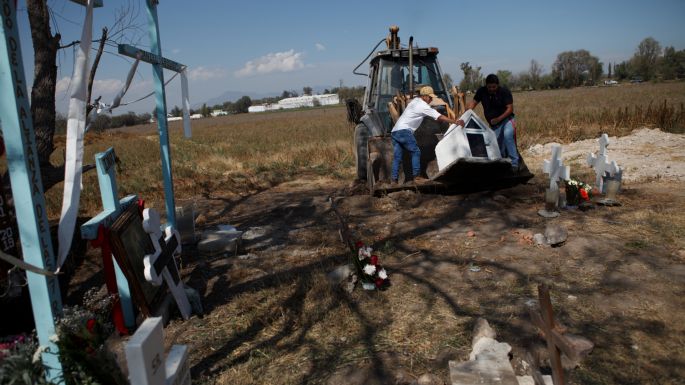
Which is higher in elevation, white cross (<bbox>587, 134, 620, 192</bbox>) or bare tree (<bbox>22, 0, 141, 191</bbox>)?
bare tree (<bbox>22, 0, 141, 191</bbox>)

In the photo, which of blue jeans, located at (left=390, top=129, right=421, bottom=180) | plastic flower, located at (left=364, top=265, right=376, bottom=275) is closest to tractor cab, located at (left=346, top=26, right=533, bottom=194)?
blue jeans, located at (left=390, top=129, right=421, bottom=180)

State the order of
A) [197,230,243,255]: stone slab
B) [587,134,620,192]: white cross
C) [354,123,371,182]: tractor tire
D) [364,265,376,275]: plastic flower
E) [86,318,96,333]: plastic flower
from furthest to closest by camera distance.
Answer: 1. [354,123,371,182]: tractor tire
2. [587,134,620,192]: white cross
3. [197,230,243,255]: stone slab
4. [364,265,376,275]: plastic flower
5. [86,318,96,333]: plastic flower

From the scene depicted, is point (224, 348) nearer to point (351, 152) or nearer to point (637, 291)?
point (637, 291)

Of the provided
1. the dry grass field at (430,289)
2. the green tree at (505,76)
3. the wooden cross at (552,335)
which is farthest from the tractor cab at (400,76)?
the green tree at (505,76)

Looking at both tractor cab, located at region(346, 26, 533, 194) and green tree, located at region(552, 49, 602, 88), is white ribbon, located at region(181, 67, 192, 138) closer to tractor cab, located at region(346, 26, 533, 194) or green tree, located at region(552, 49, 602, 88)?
tractor cab, located at region(346, 26, 533, 194)

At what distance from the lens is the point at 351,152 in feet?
41.9

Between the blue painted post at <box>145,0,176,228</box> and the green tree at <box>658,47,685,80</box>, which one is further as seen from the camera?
the green tree at <box>658,47,685,80</box>

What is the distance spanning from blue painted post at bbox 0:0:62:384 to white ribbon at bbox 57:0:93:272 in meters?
0.09

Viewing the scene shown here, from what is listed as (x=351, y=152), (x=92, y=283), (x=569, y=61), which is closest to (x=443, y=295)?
(x=92, y=283)

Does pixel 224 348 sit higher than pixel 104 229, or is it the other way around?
pixel 104 229

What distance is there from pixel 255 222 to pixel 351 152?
254 inches

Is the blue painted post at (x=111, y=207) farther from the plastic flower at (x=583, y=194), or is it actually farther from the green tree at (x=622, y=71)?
the green tree at (x=622, y=71)

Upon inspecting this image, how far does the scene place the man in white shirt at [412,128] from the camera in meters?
6.57

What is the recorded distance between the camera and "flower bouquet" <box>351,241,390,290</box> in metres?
3.90
